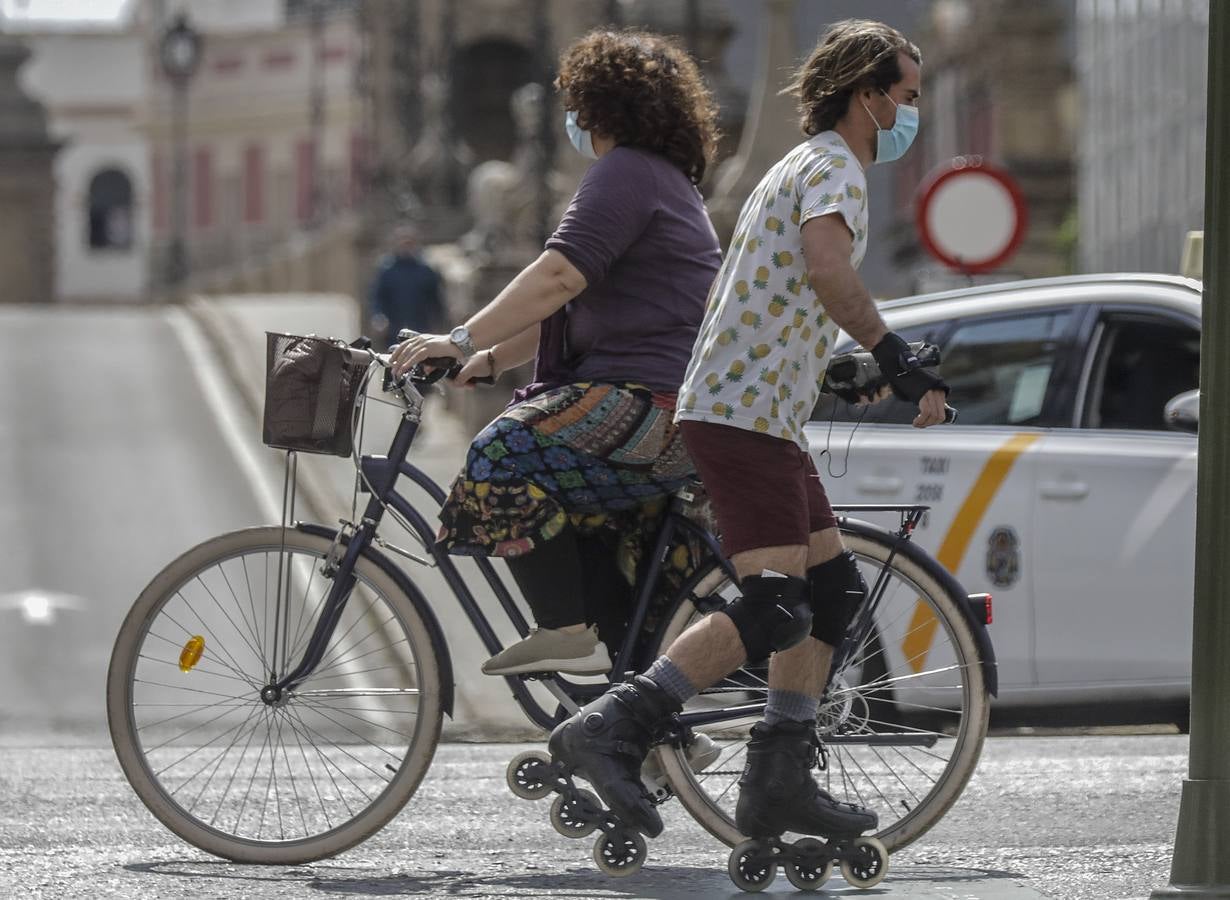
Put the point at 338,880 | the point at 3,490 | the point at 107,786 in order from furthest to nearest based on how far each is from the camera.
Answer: the point at 3,490
the point at 107,786
the point at 338,880

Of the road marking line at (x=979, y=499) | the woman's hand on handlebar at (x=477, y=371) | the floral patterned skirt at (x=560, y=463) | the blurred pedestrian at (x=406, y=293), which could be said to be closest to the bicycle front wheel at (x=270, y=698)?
the floral patterned skirt at (x=560, y=463)

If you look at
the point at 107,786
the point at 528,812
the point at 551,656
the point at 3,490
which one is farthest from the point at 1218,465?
the point at 3,490

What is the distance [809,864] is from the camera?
20.5ft

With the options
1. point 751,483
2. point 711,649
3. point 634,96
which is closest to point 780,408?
point 751,483

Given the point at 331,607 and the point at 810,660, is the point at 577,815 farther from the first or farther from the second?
the point at 331,607

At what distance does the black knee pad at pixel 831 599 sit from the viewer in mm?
6336

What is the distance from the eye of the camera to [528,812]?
7.66 m

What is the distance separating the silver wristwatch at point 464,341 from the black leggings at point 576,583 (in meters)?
0.44

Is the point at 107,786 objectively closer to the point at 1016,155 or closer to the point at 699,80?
the point at 699,80

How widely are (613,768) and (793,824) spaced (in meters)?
0.39

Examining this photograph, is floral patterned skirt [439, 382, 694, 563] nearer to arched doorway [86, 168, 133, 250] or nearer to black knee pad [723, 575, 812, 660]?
black knee pad [723, 575, 812, 660]

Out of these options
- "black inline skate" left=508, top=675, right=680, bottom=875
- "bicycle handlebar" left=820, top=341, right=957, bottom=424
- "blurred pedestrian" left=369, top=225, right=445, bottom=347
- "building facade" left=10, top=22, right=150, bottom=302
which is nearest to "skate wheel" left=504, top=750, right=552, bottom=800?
"black inline skate" left=508, top=675, right=680, bottom=875

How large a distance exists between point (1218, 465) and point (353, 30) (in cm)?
8093

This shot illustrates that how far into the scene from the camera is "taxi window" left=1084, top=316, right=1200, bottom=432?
9375 mm
